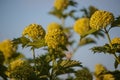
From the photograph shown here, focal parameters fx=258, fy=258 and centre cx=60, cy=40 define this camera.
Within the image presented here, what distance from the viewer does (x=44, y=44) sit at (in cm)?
445

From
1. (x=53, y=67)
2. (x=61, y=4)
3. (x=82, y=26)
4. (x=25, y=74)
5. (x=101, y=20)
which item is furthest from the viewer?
(x=61, y=4)

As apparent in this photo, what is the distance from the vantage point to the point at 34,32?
4715 millimetres

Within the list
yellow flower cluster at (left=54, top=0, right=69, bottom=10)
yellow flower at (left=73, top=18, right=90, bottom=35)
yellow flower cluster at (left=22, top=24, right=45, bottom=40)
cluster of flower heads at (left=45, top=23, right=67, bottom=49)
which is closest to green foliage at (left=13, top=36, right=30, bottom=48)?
yellow flower cluster at (left=22, top=24, right=45, bottom=40)

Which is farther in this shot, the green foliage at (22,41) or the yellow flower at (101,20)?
the green foliage at (22,41)

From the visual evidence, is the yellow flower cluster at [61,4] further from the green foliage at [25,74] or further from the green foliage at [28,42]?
the green foliage at [25,74]

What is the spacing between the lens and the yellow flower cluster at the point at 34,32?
4.72 meters

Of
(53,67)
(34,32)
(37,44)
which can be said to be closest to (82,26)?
(34,32)

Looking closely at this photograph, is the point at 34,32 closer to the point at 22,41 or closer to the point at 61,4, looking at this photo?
the point at 22,41

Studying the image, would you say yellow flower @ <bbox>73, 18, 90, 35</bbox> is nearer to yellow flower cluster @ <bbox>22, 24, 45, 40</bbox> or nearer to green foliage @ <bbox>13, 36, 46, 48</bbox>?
yellow flower cluster @ <bbox>22, 24, 45, 40</bbox>

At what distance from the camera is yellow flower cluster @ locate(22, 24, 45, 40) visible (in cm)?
472

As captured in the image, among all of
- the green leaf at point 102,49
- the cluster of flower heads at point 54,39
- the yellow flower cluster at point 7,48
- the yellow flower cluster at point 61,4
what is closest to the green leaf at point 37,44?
the cluster of flower heads at point 54,39

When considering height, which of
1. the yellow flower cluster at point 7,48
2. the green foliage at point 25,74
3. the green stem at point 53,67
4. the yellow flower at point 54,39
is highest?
the yellow flower cluster at point 7,48

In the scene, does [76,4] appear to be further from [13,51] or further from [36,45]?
[36,45]

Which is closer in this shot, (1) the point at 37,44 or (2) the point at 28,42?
(1) the point at 37,44
